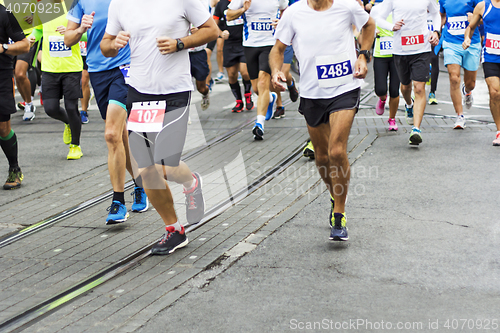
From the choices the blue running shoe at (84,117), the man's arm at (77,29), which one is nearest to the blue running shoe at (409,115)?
the man's arm at (77,29)

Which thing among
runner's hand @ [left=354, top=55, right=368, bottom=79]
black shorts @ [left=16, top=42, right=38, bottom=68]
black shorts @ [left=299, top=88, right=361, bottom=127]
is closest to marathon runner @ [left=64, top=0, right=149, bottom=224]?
black shorts @ [left=299, top=88, right=361, bottom=127]

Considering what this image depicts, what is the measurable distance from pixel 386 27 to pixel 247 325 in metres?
5.99

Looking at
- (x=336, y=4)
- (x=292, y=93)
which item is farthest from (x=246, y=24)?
(x=336, y=4)

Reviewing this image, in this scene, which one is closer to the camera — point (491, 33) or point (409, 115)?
point (491, 33)

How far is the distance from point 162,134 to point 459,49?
583 centimetres

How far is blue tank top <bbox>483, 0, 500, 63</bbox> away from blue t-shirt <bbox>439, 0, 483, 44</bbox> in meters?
0.73

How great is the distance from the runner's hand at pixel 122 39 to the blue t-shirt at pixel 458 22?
19.2ft

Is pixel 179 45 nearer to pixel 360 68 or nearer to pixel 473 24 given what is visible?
pixel 360 68

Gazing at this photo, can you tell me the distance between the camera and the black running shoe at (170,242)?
15.0ft

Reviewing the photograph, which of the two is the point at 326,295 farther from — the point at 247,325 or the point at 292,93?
the point at 292,93

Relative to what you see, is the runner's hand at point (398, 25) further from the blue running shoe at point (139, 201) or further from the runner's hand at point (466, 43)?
the blue running shoe at point (139, 201)

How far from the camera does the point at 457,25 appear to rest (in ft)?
28.9

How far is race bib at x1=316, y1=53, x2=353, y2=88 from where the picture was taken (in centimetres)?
477

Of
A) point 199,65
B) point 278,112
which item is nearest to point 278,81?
point 278,112
